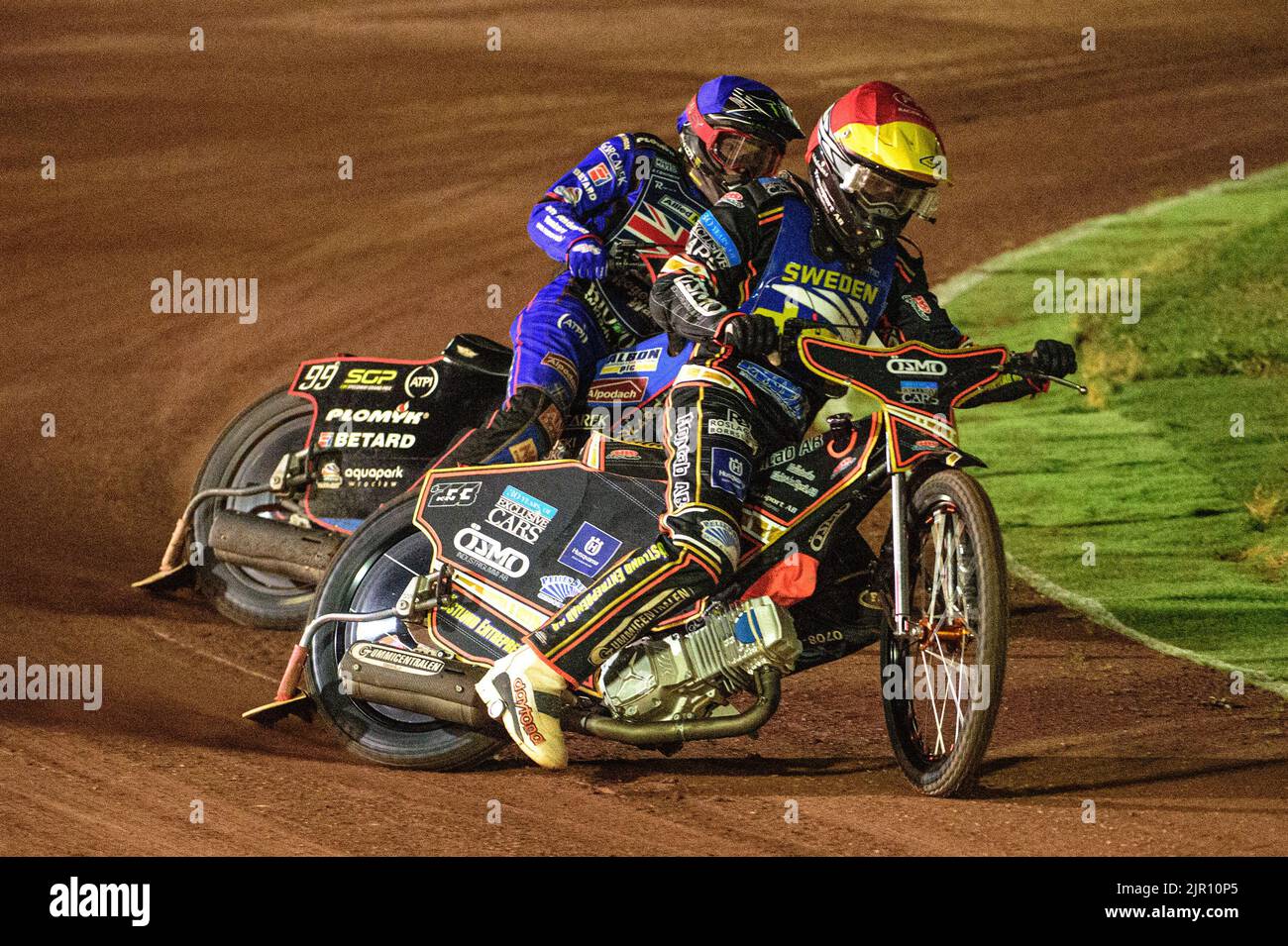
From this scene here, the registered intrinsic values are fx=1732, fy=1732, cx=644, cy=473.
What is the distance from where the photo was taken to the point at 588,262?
7793mm

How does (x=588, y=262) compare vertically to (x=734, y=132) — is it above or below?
below

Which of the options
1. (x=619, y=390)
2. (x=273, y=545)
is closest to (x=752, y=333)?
(x=619, y=390)

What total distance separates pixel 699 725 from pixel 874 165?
83.7 inches

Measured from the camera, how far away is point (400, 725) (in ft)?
22.7

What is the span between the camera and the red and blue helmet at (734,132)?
25.9 ft

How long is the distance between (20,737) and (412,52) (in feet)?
50.2

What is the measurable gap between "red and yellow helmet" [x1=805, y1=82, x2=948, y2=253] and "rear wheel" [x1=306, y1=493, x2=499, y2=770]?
207 centimetres

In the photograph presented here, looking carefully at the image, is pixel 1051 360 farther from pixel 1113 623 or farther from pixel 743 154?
pixel 1113 623

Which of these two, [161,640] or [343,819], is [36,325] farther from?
[343,819]

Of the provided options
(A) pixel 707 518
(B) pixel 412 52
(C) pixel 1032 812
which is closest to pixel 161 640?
(A) pixel 707 518

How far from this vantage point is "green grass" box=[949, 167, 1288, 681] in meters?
9.60

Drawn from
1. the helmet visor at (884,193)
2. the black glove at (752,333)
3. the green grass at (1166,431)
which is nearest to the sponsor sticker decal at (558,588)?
the black glove at (752,333)
